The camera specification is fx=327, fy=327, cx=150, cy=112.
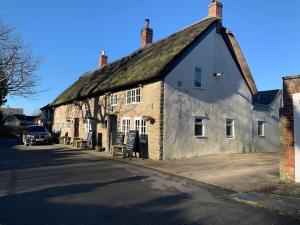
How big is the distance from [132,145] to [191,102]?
4094 millimetres

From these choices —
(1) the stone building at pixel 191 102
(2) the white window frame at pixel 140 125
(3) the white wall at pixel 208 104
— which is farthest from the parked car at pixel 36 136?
(3) the white wall at pixel 208 104

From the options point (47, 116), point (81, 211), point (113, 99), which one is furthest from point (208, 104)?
point (47, 116)

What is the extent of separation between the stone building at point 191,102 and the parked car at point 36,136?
18.1ft

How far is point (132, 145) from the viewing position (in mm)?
17500

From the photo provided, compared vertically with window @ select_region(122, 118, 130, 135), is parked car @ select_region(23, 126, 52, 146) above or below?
below

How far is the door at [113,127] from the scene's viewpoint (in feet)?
73.8

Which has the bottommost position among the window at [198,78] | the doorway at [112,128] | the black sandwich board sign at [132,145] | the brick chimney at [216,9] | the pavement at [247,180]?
the pavement at [247,180]

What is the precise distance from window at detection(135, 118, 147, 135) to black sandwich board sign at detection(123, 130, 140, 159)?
0.66 m

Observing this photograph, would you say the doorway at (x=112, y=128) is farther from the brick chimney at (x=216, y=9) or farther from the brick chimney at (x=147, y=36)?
the brick chimney at (x=216, y=9)

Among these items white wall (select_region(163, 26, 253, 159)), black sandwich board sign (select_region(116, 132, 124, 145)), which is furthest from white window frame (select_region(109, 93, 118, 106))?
white wall (select_region(163, 26, 253, 159))

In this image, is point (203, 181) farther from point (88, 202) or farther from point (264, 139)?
point (264, 139)

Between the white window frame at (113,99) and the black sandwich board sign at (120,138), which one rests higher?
the white window frame at (113,99)

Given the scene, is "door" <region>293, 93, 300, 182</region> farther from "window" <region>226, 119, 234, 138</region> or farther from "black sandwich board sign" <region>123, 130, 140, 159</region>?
"window" <region>226, 119, 234, 138</region>

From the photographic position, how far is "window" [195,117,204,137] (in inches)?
735
